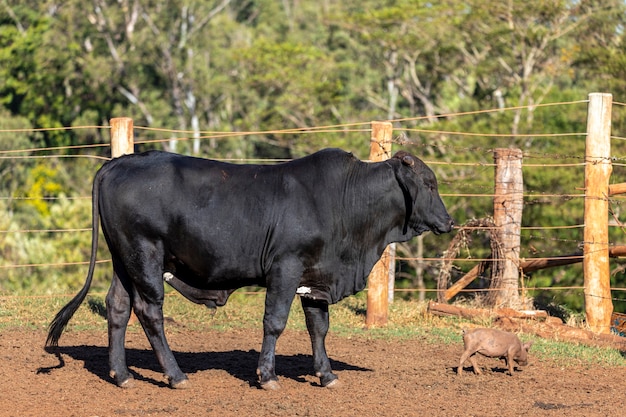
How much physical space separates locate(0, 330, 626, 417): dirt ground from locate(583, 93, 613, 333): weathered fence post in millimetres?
1671

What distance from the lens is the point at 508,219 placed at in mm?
10859

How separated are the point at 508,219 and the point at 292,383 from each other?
3.97 meters

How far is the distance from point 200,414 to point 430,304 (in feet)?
14.7

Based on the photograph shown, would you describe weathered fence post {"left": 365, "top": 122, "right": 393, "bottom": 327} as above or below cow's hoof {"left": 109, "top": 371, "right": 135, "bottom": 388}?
above

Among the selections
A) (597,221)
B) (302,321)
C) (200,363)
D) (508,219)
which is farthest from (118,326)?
(597,221)

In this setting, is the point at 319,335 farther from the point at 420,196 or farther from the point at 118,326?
the point at 118,326

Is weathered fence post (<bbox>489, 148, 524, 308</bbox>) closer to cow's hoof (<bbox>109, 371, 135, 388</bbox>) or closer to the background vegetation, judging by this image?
cow's hoof (<bbox>109, 371, 135, 388</bbox>)

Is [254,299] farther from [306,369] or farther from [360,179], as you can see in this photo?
[360,179]

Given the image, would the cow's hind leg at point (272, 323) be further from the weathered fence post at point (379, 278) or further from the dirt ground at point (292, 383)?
the weathered fence post at point (379, 278)

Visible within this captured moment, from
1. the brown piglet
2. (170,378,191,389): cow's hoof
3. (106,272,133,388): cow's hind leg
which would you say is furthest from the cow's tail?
the brown piglet

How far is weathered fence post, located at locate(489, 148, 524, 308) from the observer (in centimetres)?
1081

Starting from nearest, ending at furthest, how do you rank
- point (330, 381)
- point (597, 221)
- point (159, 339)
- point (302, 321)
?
point (159, 339) → point (330, 381) → point (597, 221) → point (302, 321)

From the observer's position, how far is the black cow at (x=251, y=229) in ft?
24.6

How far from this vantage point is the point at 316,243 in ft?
24.8
